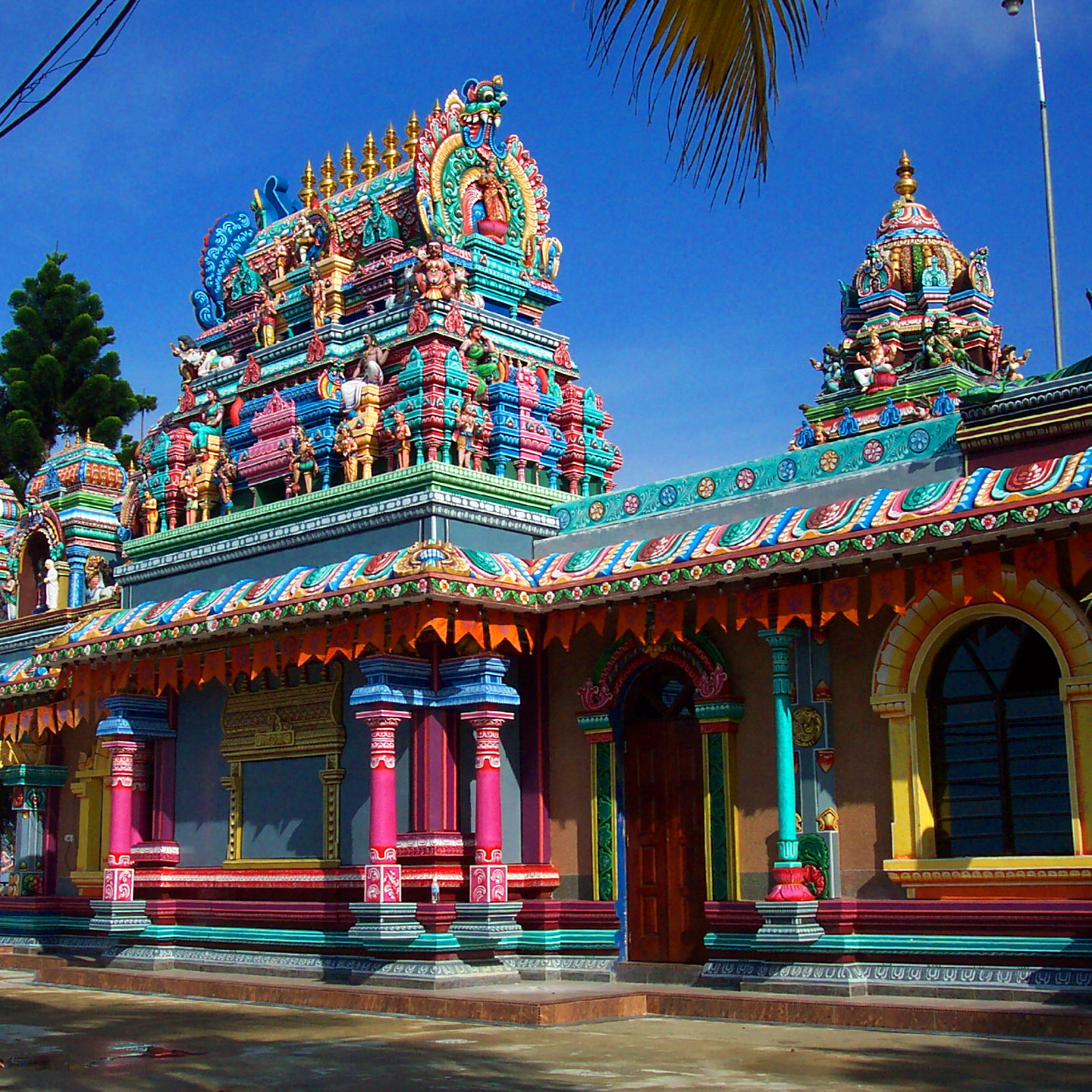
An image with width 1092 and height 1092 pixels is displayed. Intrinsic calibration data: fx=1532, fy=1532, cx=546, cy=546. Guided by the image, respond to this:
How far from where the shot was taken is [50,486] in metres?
21.4

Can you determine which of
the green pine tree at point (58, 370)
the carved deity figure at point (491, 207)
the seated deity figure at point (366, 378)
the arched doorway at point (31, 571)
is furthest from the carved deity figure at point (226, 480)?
the green pine tree at point (58, 370)

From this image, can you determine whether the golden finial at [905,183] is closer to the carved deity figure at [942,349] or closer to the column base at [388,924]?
the carved deity figure at [942,349]

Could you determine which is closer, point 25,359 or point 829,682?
point 829,682

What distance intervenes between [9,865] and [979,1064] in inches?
600

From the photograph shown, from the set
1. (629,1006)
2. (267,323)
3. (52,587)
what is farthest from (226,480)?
(629,1006)

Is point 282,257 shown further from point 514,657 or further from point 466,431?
point 514,657

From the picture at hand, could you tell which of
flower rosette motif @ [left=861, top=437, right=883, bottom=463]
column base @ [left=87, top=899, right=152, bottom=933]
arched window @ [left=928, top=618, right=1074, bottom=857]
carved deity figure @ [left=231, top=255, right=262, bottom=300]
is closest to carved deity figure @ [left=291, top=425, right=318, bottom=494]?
carved deity figure @ [left=231, top=255, right=262, bottom=300]

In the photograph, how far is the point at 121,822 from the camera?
1648cm

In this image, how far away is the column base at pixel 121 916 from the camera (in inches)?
630

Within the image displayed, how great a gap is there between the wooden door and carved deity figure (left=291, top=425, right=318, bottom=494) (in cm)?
446

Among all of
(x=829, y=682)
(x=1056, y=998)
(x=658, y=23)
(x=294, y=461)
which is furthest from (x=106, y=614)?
(x=658, y=23)

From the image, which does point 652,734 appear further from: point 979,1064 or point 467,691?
point 979,1064

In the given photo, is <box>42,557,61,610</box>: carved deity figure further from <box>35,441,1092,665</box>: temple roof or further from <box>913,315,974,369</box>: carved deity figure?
<box>913,315,974,369</box>: carved deity figure

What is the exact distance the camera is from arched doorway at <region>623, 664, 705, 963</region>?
1350 centimetres
